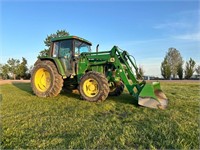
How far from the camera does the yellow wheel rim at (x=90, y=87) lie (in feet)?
19.6

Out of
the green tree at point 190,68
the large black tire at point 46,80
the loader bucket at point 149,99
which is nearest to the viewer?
the loader bucket at point 149,99

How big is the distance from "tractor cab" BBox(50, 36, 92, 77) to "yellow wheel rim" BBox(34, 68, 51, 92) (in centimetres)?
83

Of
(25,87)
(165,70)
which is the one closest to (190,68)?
(165,70)

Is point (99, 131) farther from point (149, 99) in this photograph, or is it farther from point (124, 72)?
point (124, 72)

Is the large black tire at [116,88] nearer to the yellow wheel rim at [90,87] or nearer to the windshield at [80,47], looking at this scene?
the yellow wheel rim at [90,87]

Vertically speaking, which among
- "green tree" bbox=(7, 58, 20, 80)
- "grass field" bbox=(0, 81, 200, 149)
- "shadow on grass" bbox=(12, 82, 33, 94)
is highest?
"green tree" bbox=(7, 58, 20, 80)

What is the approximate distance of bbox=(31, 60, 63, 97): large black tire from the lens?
21.8ft

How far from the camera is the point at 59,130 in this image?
297 centimetres

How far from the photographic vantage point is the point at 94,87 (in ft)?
19.7

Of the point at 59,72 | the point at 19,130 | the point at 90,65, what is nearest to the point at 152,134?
the point at 19,130

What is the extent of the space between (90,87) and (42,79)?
2.58 meters

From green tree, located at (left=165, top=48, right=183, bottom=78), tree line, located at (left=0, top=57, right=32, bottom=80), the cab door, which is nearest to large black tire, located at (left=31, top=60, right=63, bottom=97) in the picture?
the cab door

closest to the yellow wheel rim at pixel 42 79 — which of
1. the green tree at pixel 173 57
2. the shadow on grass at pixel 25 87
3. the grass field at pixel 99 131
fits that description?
the shadow on grass at pixel 25 87

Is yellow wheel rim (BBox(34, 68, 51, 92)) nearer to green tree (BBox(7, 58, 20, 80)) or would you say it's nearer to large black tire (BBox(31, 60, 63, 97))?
large black tire (BBox(31, 60, 63, 97))
